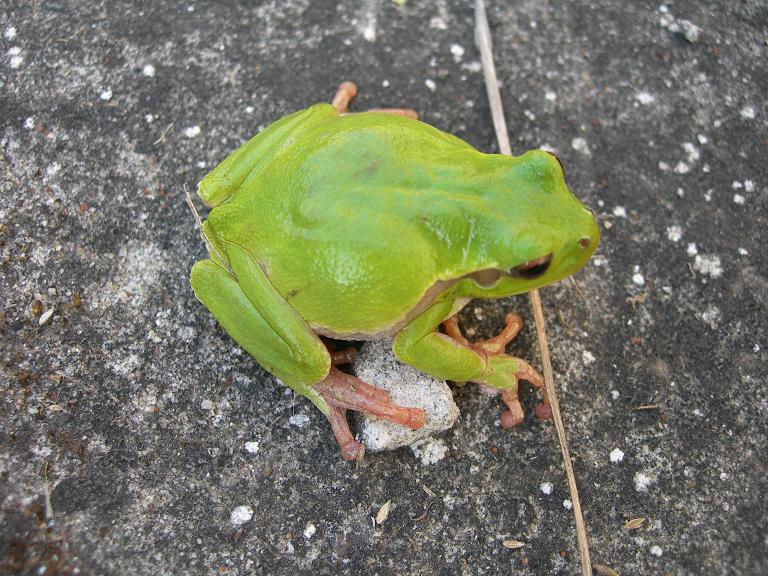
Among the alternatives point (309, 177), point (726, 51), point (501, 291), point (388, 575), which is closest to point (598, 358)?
point (501, 291)

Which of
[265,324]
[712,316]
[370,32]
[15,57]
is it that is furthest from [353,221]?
[15,57]

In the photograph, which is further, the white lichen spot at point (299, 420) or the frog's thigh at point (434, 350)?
the white lichen spot at point (299, 420)

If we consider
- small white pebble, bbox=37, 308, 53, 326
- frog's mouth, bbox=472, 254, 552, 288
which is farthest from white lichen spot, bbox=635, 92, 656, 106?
small white pebble, bbox=37, 308, 53, 326

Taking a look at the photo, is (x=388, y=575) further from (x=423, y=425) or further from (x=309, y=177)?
(x=309, y=177)

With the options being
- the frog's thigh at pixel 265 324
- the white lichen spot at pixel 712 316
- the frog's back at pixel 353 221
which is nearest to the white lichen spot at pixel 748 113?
the white lichen spot at pixel 712 316

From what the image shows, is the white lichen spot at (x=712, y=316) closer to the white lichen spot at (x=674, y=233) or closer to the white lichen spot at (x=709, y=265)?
the white lichen spot at (x=709, y=265)

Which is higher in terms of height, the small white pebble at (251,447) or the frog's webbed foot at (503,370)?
the frog's webbed foot at (503,370)
